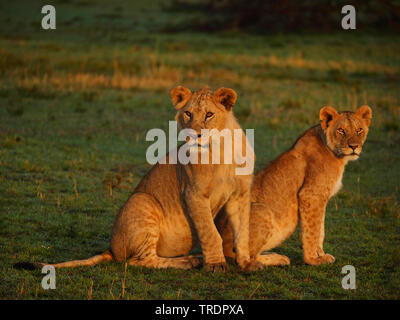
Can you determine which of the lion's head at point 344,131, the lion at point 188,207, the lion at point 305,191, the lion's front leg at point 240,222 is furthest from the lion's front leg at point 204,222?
the lion's head at point 344,131

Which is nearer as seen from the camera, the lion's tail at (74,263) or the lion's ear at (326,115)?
the lion's tail at (74,263)

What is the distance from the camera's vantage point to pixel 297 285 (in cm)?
512

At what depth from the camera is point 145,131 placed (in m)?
11.7

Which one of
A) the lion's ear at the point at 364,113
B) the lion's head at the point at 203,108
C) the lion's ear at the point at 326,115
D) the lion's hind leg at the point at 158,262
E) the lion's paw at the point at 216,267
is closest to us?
the lion's head at the point at 203,108

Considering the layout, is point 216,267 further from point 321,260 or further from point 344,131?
point 344,131

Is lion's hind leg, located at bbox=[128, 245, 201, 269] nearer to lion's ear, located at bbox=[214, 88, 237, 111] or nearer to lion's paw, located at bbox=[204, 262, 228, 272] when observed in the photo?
lion's paw, located at bbox=[204, 262, 228, 272]

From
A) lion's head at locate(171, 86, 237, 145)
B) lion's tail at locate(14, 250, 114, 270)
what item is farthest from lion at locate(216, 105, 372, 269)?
lion's tail at locate(14, 250, 114, 270)

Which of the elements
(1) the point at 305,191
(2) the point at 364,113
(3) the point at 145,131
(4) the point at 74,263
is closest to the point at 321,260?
(1) the point at 305,191

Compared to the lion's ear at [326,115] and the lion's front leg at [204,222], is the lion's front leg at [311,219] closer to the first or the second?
the lion's ear at [326,115]

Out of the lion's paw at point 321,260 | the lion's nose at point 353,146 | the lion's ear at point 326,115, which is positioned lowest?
the lion's paw at point 321,260

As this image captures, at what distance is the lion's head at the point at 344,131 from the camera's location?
5652 mm

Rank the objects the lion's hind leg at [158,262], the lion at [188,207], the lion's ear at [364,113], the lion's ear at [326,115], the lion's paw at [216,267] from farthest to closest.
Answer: the lion's ear at [364,113], the lion's ear at [326,115], the lion's hind leg at [158,262], the lion's paw at [216,267], the lion at [188,207]

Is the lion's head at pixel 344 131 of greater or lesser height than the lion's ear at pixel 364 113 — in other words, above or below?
below

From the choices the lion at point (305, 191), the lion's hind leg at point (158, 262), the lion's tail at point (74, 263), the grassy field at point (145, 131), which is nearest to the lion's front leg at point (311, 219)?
the lion at point (305, 191)
